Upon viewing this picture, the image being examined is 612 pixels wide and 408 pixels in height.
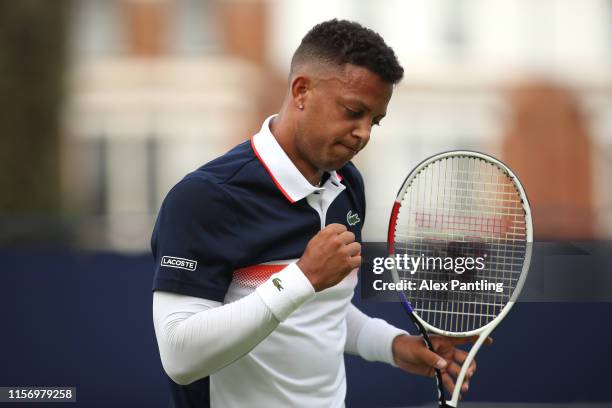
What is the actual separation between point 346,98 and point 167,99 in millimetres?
16043

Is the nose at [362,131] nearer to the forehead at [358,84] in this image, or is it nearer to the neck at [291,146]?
the forehead at [358,84]

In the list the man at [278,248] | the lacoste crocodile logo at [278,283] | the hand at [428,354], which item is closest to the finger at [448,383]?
the hand at [428,354]

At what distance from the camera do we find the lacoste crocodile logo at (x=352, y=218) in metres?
2.77

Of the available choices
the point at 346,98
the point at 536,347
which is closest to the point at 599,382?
the point at 536,347

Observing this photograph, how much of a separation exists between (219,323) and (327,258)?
30 centimetres

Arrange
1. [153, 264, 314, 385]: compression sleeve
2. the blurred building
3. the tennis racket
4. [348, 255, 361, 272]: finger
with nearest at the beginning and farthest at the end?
[153, 264, 314, 385]: compression sleeve → [348, 255, 361, 272]: finger → the tennis racket → the blurred building

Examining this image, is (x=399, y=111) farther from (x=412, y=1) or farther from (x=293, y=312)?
(x=293, y=312)

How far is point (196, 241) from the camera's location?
7.82ft

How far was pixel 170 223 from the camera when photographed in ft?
7.86

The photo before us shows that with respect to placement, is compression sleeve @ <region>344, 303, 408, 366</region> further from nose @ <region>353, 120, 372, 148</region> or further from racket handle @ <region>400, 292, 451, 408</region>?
nose @ <region>353, 120, 372, 148</region>

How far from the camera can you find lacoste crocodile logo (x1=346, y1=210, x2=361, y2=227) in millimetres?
2768

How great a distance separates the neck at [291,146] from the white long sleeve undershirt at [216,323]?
0.34m

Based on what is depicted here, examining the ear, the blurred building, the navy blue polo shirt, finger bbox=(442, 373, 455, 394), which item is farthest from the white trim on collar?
the blurred building

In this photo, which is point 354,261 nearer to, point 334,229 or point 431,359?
point 334,229
